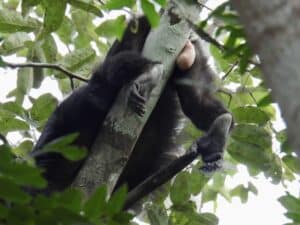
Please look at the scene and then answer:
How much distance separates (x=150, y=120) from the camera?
11.2 feet

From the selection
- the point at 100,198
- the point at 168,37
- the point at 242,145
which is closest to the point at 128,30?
the point at 168,37

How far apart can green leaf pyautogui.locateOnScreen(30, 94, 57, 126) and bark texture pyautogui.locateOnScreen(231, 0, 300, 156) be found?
95.3 inches

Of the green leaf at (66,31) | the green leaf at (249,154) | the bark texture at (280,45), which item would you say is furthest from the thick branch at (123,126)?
the bark texture at (280,45)

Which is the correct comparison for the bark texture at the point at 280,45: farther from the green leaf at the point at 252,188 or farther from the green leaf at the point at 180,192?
the green leaf at the point at 252,188

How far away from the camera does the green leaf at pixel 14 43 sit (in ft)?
11.1

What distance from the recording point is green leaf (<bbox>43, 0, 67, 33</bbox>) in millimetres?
2855

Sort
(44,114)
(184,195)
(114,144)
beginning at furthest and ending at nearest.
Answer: (44,114), (184,195), (114,144)

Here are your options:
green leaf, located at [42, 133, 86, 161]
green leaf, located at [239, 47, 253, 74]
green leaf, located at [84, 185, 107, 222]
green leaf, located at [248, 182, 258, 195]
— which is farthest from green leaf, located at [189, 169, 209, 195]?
green leaf, located at [42, 133, 86, 161]

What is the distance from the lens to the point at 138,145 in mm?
3443

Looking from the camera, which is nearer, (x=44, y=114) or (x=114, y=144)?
(x=114, y=144)

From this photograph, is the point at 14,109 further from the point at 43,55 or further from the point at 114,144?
the point at 114,144

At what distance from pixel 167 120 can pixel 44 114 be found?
23.7 inches

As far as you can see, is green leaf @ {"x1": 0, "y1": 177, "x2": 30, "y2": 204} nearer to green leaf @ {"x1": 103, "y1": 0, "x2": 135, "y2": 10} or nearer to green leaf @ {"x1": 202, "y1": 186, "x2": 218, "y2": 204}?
green leaf @ {"x1": 103, "y1": 0, "x2": 135, "y2": 10}

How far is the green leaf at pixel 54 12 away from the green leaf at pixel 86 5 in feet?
0.17
